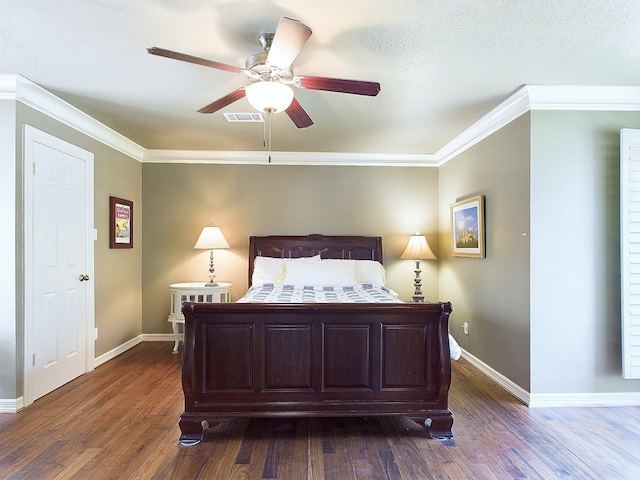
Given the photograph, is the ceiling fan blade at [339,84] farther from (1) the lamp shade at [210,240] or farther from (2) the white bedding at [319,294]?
(1) the lamp shade at [210,240]

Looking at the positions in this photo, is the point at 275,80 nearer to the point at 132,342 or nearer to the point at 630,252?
the point at 630,252

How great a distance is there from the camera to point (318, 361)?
8.07 feet

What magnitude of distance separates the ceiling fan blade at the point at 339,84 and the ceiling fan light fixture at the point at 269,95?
0.12m

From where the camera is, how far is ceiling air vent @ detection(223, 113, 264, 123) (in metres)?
3.45

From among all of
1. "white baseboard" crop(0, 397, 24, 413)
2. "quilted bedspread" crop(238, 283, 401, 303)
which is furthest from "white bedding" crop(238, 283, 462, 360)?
"white baseboard" crop(0, 397, 24, 413)

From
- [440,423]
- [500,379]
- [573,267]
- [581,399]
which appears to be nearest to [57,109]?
[440,423]

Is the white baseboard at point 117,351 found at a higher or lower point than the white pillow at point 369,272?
lower

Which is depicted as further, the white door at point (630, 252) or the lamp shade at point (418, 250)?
the lamp shade at point (418, 250)

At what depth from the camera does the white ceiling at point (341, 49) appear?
76.5 inches

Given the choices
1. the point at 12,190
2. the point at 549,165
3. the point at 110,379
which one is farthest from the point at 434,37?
the point at 110,379

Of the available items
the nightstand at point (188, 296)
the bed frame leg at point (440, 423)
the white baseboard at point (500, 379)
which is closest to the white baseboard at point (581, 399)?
the white baseboard at point (500, 379)

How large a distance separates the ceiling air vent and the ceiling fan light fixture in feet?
4.61

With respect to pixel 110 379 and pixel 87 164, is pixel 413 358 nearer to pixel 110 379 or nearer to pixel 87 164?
pixel 110 379

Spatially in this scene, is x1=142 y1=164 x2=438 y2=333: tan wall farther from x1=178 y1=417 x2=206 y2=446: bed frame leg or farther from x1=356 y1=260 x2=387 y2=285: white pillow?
x1=178 y1=417 x2=206 y2=446: bed frame leg
